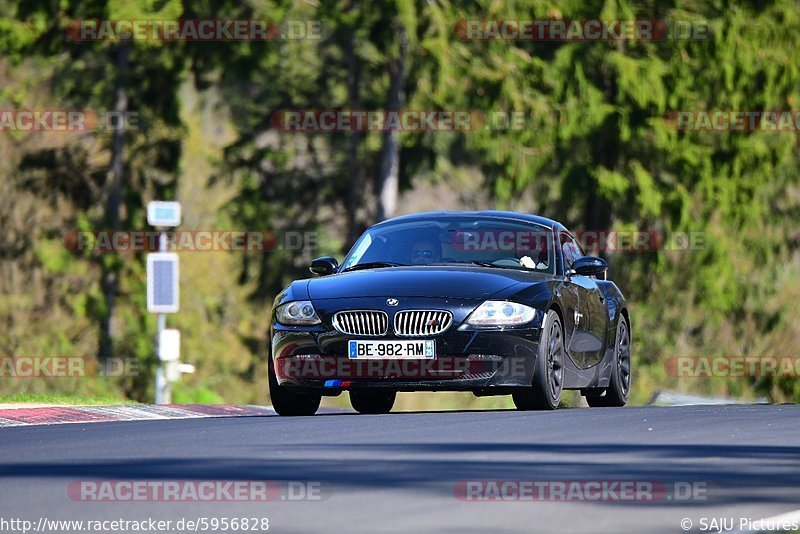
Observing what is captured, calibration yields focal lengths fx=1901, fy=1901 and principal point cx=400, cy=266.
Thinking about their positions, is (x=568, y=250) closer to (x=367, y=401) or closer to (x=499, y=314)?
(x=367, y=401)

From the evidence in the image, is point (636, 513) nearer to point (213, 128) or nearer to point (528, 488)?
point (528, 488)

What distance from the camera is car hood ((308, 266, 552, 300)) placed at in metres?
14.0

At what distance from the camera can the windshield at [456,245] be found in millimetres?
15352

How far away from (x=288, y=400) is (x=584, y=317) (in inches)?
102

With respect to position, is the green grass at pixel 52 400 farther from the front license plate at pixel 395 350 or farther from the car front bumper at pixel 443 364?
the front license plate at pixel 395 350

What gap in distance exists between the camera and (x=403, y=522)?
7.61 metres

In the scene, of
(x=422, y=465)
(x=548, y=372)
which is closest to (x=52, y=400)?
(x=548, y=372)

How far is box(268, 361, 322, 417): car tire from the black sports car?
1 centimetres

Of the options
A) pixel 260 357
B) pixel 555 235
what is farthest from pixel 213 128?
pixel 555 235

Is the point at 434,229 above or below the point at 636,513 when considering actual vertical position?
above

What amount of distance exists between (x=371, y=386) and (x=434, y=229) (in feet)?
7.27

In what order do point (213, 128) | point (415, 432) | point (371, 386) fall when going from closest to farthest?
point (415, 432), point (371, 386), point (213, 128)

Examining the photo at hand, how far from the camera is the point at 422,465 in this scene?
966 centimetres

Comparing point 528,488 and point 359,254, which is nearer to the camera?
point 528,488
